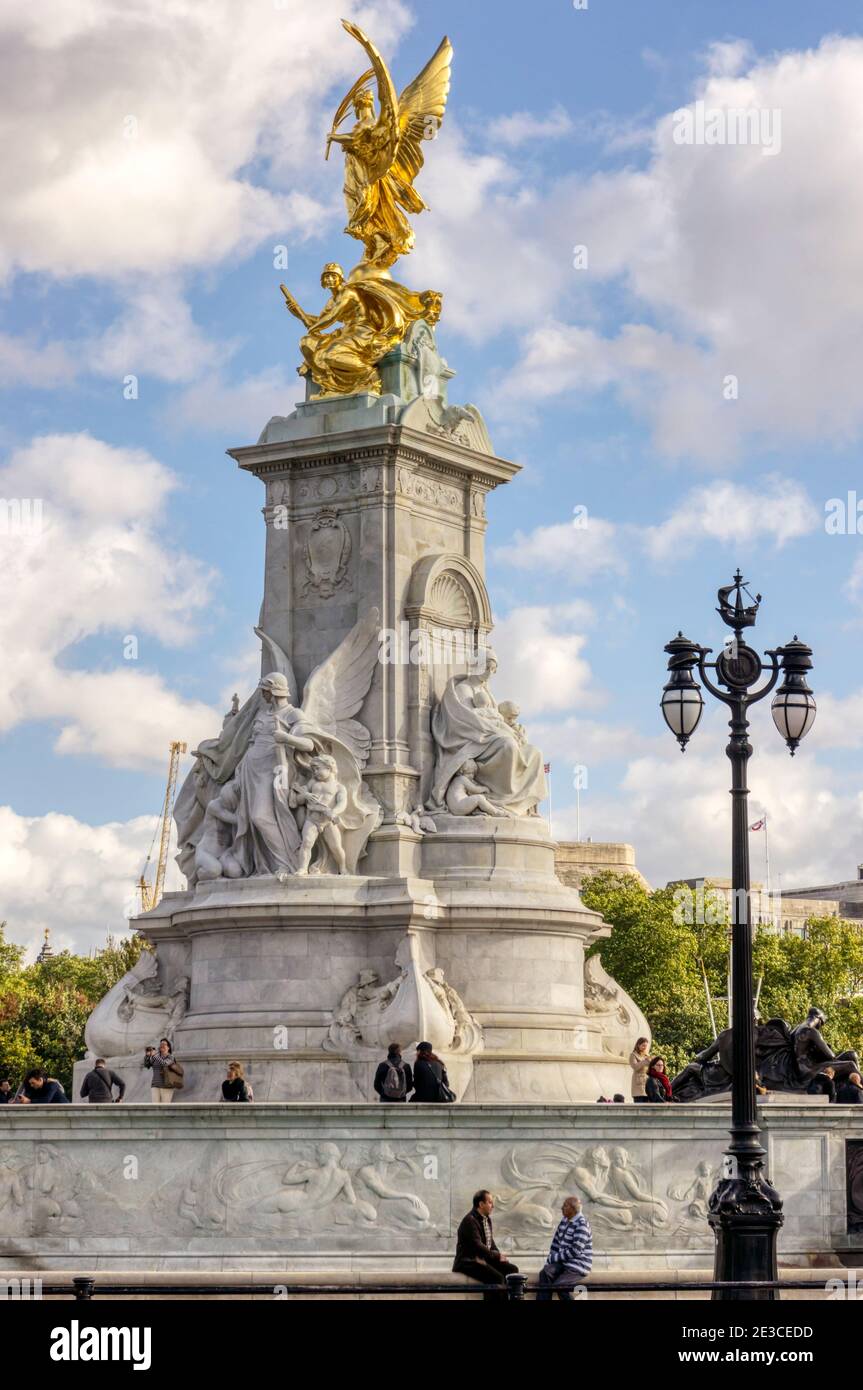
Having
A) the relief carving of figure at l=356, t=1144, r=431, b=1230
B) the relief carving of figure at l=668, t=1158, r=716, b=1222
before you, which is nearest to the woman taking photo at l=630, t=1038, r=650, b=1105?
the relief carving of figure at l=668, t=1158, r=716, b=1222

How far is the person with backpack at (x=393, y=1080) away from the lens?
2806 centimetres

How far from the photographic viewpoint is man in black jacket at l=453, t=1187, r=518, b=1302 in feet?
68.4

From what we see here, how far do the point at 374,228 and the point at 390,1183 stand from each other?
16844 mm

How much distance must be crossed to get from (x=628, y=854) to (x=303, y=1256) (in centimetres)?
9454

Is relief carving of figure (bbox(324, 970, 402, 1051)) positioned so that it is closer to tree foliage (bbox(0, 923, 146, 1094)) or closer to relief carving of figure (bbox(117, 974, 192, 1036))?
relief carving of figure (bbox(117, 974, 192, 1036))

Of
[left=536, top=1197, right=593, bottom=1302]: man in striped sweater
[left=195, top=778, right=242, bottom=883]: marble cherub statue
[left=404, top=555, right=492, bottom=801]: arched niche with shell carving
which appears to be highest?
[left=404, top=555, right=492, bottom=801]: arched niche with shell carving

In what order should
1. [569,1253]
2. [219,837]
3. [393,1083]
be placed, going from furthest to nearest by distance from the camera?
[219,837] → [393,1083] → [569,1253]

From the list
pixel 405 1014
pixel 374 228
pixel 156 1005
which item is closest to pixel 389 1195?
pixel 405 1014

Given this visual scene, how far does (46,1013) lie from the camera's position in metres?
77.1

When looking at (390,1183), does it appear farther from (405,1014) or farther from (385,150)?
(385,150)

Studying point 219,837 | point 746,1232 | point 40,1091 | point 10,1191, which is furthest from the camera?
point 219,837

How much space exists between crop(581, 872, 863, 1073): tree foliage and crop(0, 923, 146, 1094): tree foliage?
1470cm
